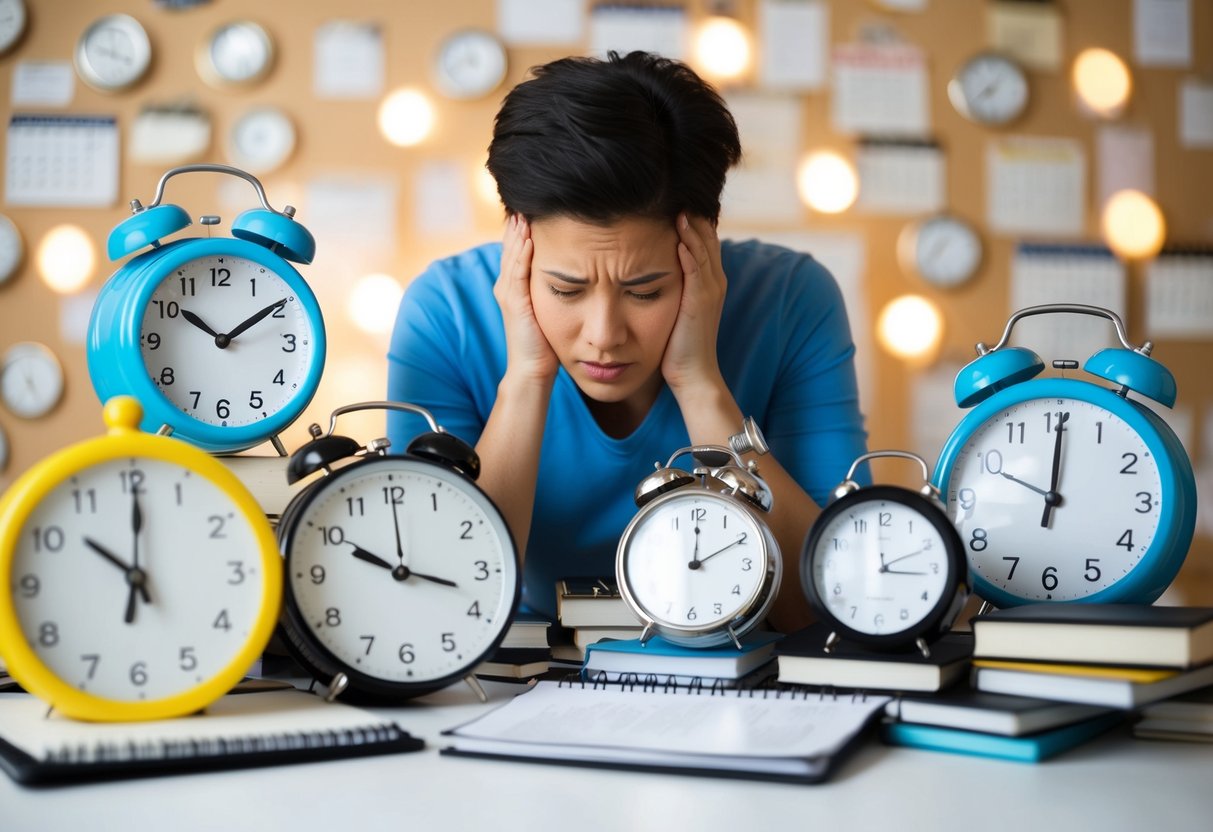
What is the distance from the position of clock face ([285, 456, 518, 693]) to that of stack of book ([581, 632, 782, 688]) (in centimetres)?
14

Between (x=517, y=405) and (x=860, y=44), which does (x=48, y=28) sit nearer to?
(x=860, y=44)

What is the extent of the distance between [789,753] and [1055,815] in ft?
0.60

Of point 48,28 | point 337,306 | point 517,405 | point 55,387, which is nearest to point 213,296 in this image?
point 517,405

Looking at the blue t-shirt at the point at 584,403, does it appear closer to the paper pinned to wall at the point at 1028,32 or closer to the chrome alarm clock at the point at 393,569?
the chrome alarm clock at the point at 393,569

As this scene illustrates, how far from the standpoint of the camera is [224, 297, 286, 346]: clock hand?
122 cm

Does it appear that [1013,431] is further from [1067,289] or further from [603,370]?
[1067,289]

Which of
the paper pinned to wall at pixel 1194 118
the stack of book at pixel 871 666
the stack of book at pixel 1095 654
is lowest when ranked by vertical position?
the stack of book at pixel 871 666

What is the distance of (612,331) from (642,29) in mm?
2681

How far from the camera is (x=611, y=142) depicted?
1438mm

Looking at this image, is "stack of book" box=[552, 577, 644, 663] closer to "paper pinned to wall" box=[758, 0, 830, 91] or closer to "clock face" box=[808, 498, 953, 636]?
"clock face" box=[808, 498, 953, 636]

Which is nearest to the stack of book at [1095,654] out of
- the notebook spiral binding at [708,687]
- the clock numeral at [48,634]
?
the notebook spiral binding at [708,687]

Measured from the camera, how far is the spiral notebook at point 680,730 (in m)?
0.85

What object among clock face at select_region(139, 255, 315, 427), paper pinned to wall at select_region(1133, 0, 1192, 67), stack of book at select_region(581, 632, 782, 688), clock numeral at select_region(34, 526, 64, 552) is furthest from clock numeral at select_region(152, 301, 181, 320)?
paper pinned to wall at select_region(1133, 0, 1192, 67)

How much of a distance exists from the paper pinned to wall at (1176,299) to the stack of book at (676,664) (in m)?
3.40
